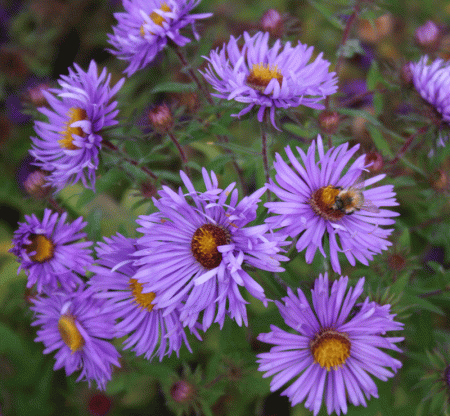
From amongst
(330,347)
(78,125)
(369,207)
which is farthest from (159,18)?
(330,347)

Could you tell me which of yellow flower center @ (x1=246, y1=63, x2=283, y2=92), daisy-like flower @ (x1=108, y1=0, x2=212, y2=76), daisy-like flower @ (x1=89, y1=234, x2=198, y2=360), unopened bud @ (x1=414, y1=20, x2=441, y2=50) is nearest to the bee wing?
yellow flower center @ (x1=246, y1=63, x2=283, y2=92)

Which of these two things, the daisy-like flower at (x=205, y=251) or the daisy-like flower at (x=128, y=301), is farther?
the daisy-like flower at (x=128, y=301)

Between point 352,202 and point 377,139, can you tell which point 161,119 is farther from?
point 377,139

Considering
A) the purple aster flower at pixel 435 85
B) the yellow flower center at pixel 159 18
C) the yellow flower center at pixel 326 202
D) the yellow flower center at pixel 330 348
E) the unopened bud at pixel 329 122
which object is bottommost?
the yellow flower center at pixel 330 348

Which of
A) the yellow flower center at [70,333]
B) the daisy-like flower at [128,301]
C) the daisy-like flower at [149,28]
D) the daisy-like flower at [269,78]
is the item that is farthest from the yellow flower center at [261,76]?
the yellow flower center at [70,333]

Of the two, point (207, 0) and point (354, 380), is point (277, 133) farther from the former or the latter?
point (207, 0)

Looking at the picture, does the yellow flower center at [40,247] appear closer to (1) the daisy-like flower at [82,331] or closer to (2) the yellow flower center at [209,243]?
(1) the daisy-like flower at [82,331]
